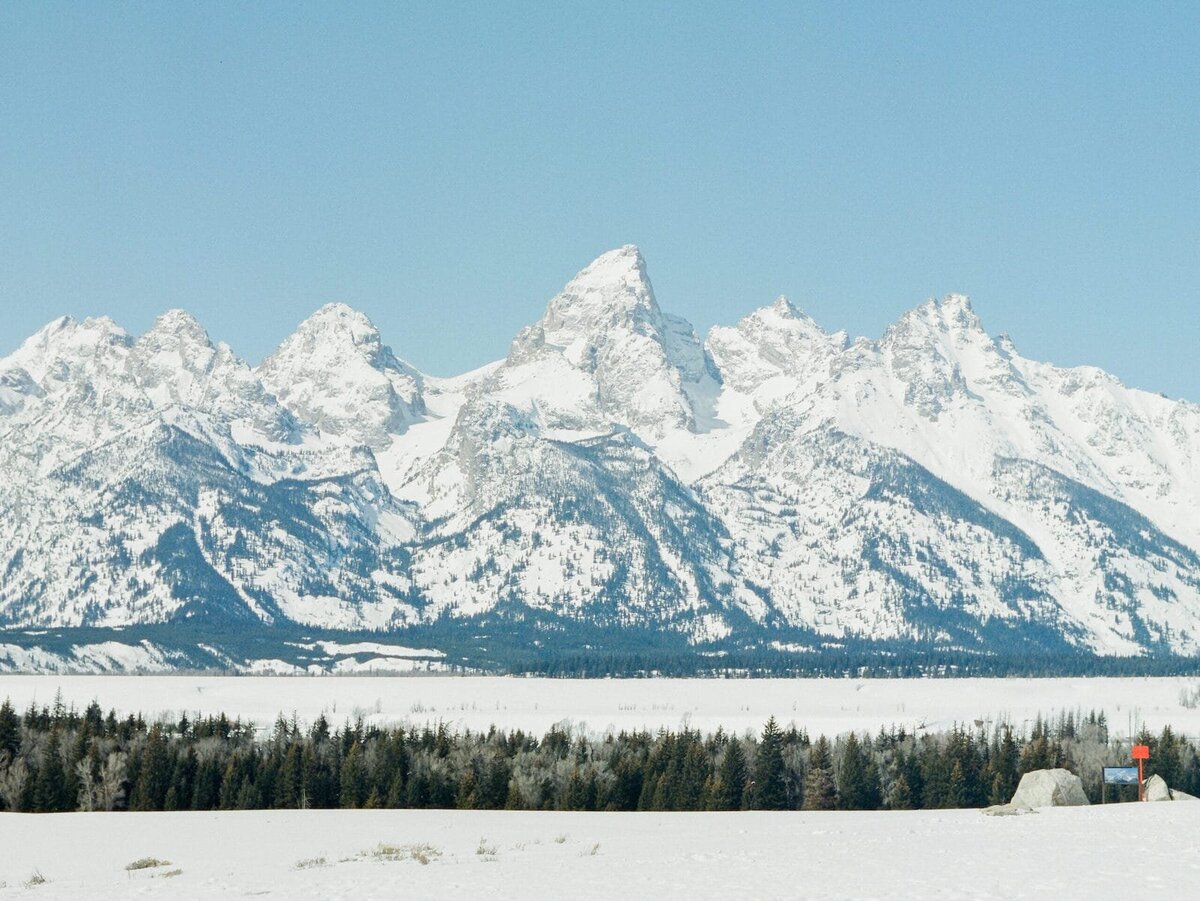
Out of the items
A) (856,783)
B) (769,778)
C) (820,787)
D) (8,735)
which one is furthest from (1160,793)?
(8,735)

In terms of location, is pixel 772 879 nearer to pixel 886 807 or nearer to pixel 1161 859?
pixel 1161 859

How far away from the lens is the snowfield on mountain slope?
47.7 m

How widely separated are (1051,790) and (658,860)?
162ft

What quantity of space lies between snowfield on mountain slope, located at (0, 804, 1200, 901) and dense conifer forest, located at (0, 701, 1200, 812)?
53831mm

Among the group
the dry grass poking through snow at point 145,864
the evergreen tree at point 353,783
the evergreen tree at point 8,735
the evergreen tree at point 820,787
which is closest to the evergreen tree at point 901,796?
the evergreen tree at point 820,787

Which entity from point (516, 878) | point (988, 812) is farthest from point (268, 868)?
point (988, 812)

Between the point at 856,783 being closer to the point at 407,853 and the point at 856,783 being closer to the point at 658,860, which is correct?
the point at 407,853

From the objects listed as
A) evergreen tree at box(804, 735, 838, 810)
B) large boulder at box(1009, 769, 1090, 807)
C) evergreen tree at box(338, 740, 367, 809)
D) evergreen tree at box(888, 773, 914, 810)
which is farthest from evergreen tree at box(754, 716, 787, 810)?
large boulder at box(1009, 769, 1090, 807)

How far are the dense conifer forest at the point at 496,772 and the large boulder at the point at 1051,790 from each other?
147ft

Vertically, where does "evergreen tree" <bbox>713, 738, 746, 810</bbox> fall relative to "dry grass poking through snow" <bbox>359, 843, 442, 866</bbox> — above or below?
below

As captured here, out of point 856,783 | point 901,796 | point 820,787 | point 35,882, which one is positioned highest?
point 35,882

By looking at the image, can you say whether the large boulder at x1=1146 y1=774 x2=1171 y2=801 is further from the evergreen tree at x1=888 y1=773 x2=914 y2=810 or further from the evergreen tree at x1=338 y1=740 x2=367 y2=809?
the evergreen tree at x1=338 y1=740 x2=367 y2=809

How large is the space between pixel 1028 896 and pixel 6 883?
124 ft

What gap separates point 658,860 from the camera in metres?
56.0
